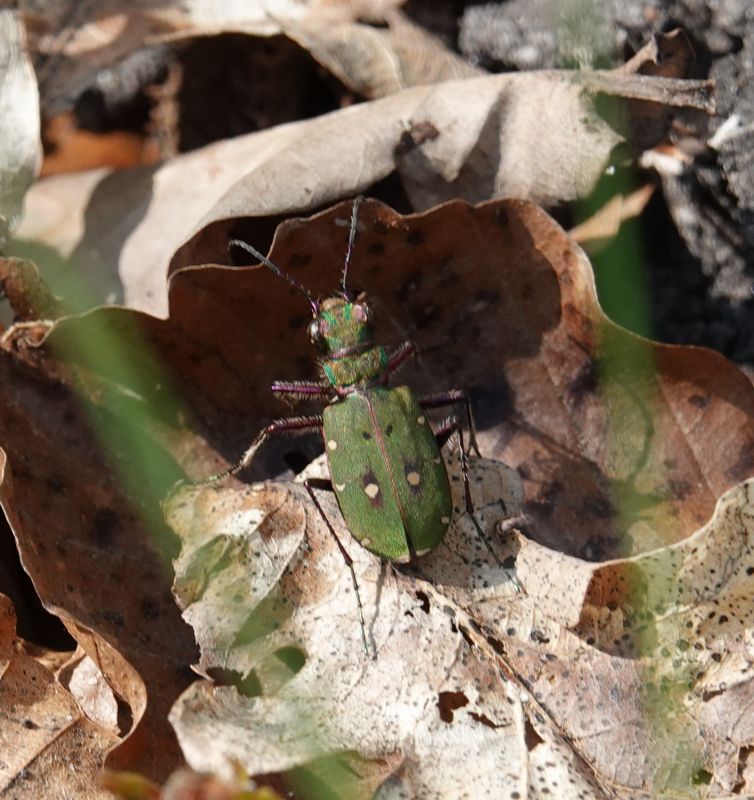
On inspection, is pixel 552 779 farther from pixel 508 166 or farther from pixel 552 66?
pixel 552 66

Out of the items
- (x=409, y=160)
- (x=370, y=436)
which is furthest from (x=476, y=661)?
(x=409, y=160)

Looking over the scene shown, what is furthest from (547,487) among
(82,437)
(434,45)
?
(434,45)

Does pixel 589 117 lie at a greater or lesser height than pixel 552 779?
greater

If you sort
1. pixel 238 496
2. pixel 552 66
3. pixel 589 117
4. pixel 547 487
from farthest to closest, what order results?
pixel 552 66, pixel 589 117, pixel 547 487, pixel 238 496

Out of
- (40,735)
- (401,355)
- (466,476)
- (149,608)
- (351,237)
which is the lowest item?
(40,735)

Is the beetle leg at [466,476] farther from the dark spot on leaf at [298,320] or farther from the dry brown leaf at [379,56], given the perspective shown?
the dry brown leaf at [379,56]

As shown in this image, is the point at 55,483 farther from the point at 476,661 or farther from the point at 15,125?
the point at 15,125

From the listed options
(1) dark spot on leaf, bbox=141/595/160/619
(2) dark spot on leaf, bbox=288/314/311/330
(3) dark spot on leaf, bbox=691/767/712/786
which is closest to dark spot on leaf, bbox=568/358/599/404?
(2) dark spot on leaf, bbox=288/314/311/330
